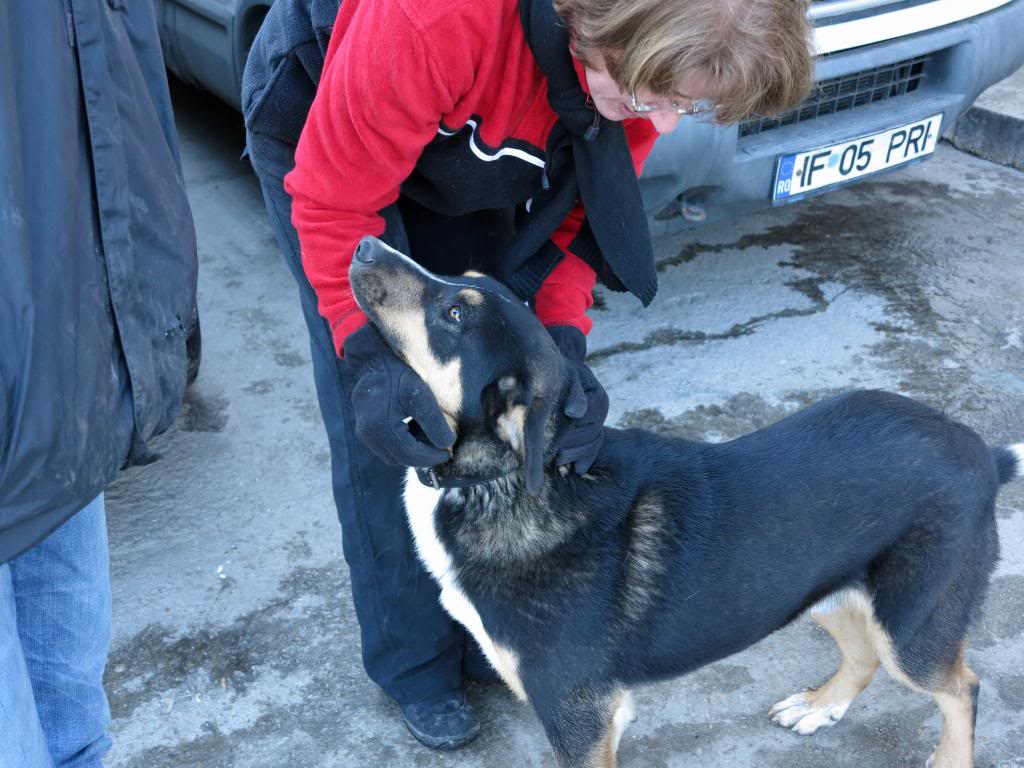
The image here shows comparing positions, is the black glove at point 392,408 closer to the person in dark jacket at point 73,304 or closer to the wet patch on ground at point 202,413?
the person in dark jacket at point 73,304

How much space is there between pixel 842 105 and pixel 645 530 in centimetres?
253

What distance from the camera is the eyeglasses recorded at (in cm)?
178

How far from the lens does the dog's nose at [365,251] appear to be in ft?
6.25

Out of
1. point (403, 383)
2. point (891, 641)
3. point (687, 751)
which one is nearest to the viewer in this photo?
point (403, 383)

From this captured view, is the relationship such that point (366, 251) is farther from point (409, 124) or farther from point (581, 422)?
point (581, 422)

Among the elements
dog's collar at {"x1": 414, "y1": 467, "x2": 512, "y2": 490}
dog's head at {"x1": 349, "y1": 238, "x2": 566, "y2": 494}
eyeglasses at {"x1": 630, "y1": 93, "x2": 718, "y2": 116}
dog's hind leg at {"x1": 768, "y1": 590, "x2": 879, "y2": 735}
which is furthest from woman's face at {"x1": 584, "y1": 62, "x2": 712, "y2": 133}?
dog's hind leg at {"x1": 768, "y1": 590, "x2": 879, "y2": 735}

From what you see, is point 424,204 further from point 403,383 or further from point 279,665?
point 279,665

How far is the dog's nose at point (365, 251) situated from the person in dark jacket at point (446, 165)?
0.18 ft

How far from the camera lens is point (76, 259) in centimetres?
146

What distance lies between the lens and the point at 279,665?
8.86 feet

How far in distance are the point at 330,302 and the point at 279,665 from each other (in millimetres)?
1203

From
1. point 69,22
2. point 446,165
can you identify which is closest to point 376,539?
point 446,165

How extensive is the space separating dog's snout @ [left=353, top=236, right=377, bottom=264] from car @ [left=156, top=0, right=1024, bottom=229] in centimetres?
164

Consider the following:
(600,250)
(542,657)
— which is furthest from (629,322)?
(542,657)
